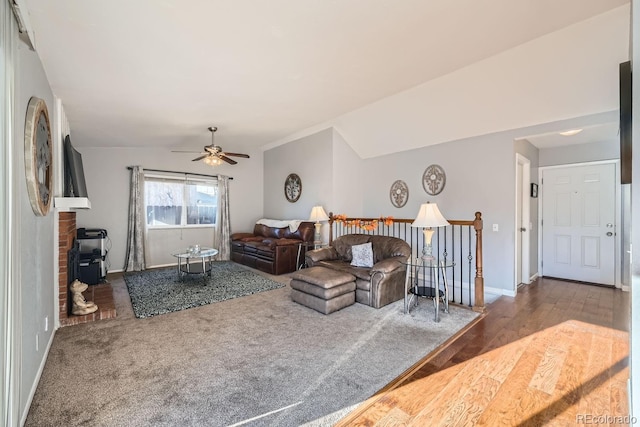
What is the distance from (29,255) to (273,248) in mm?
3718

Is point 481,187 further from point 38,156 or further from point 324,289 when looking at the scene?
point 38,156

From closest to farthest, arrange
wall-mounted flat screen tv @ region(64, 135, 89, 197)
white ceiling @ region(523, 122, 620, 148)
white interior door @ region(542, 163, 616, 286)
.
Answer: wall-mounted flat screen tv @ region(64, 135, 89, 197), white ceiling @ region(523, 122, 620, 148), white interior door @ region(542, 163, 616, 286)

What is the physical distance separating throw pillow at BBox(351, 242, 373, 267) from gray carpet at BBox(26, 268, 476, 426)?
2.32ft

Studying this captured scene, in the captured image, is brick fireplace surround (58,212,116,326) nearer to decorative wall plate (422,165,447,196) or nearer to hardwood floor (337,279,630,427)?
hardwood floor (337,279,630,427)

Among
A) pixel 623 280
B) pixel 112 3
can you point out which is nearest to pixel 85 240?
pixel 112 3

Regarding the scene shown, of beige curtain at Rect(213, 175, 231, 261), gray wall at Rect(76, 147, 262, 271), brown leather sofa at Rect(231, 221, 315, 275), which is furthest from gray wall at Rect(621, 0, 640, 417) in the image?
gray wall at Rect(76, 147, 262, 271)

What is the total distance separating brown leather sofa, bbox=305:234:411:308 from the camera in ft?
12.0

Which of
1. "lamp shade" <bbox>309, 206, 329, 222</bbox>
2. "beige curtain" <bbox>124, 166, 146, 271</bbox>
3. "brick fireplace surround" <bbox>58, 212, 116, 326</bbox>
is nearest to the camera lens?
"brick fireplace surround" <bbox>58, 212, 116, 326</bbox>

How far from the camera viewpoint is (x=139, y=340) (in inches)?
109

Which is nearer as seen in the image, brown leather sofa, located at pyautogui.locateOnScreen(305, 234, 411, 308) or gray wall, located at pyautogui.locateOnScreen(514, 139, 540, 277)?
brown leather sofa, located at pyautogui.locateOnScreen(305, 234, 411, 308)

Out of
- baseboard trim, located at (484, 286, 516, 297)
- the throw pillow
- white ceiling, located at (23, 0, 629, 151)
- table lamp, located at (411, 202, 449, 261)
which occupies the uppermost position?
white ceiling, located at (23, 0, 629, 151)

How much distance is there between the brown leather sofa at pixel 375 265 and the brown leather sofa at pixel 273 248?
3.82 feet

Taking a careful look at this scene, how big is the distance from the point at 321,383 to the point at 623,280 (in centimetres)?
517

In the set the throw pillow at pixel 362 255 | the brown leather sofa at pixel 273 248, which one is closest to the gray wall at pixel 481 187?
the throw pillow at pixel 362 255
